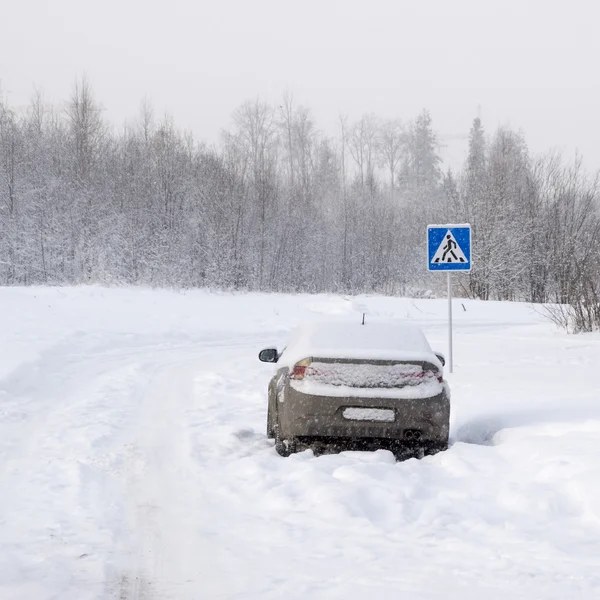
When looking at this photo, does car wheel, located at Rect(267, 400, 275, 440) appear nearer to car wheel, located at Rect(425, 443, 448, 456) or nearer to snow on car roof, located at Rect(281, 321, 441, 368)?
snow on car roof, located at Rect(281, 321, 441, 368)

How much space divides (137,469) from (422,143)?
81.3 meters

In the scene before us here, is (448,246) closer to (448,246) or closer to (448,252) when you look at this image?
(448,246)

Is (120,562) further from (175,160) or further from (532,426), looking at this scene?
(175,160)

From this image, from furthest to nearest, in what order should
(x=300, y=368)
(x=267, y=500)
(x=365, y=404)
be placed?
(x=300, y=368) < (x=365, y=404) < (x=267, y=500)

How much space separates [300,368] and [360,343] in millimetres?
665

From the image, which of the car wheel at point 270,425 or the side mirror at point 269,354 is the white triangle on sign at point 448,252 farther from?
the car wheel at point 270,425

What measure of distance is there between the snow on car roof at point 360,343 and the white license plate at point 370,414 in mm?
505

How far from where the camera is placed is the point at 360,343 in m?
6.95

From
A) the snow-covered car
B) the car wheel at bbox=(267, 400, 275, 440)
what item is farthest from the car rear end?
the car wheel at bbox=(267, 400, 275, 440)

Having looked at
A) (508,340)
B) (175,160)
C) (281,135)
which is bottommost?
(508,340)

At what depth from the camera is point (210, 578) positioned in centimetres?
401

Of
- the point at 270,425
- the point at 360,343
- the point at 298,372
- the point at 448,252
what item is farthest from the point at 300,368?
the point at 448,252

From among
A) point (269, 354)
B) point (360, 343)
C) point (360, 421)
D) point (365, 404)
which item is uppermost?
point (360, 343)

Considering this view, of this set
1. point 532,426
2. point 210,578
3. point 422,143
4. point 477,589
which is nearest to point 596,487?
point 477,589
